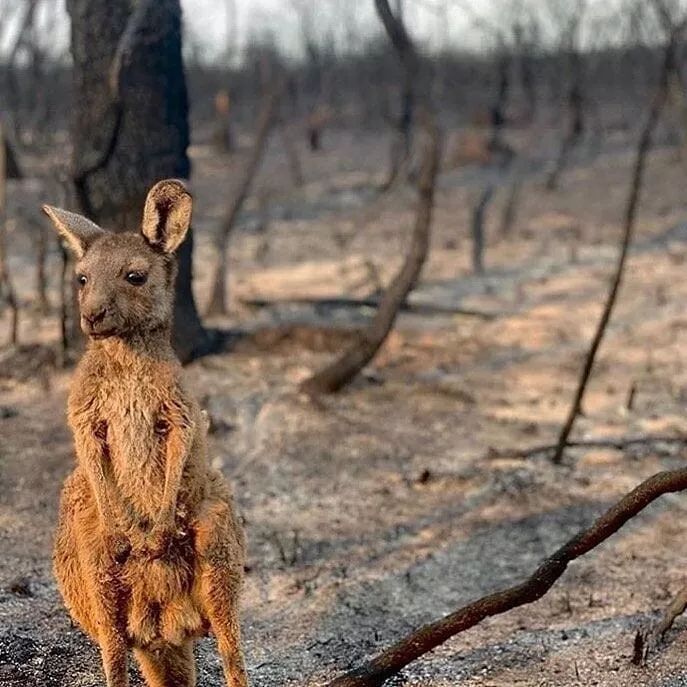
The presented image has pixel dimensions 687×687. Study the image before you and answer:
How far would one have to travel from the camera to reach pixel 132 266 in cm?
263

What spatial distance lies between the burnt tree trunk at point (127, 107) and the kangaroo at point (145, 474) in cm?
366

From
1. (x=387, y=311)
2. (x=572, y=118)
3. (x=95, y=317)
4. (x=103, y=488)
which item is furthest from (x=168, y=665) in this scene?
(x=572, y=118)

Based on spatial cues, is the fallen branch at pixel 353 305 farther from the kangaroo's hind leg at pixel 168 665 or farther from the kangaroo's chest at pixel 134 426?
the kangaroo's chest at pixel 134 426

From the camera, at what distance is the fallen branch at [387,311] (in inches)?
251

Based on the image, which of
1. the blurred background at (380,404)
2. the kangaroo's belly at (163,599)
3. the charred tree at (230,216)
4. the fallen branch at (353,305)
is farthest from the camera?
the fallen branch at (353,305)

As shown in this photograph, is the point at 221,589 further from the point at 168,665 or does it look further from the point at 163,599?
the point at 168,665

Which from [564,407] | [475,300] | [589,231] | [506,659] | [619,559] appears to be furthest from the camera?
[589,231]

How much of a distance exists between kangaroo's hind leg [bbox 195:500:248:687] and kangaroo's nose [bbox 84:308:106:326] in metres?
0.59

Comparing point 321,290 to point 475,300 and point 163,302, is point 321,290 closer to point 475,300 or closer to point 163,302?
point 475,300

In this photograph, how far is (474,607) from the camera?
289cm

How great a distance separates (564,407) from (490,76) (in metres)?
24.2

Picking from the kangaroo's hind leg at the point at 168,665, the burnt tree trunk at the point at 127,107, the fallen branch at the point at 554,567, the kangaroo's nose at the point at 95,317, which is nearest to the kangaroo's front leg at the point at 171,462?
the kangaroo's nose at the point at 95,317

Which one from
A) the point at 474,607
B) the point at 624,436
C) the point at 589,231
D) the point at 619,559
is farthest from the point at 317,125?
the point at 474,607

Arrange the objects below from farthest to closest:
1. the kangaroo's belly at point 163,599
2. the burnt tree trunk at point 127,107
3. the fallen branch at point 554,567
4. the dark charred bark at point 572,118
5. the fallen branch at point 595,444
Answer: the dark charred bark at point 572,118, the burnt tree trunk at point 127,107, the fallen branch at point 595,444, the fallen branch at point 554,567, the kangaroo's belly at point 163,599
